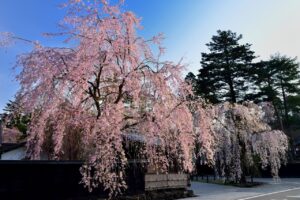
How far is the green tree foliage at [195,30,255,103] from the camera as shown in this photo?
27.7 metres

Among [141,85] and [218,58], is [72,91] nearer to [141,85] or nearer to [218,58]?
[141,85]

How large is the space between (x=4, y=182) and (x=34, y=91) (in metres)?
2.71

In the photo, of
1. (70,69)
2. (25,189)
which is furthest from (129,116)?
(25,189)

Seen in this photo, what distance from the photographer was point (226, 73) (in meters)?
27.8

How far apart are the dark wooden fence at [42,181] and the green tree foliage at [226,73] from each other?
19.1 metres

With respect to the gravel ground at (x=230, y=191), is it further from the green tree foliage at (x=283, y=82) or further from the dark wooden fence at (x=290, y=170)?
the green tree foliage at (x=283, y=82)

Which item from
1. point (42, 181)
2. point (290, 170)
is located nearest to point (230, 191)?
point (42, 181)

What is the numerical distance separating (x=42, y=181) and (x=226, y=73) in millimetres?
21958

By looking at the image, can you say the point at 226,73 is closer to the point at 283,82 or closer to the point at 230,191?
the point at 283,82

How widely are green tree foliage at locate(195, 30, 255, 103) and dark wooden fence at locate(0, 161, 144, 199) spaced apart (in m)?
19.1

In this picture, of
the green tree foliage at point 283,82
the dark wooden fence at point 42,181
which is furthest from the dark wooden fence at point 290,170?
the dark wooden fence at point 42,181

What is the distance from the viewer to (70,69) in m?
8.47

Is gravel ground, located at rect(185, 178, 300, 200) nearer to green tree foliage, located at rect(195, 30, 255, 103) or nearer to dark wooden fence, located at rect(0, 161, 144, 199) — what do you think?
dark wooden fence, located at rect(0, 161, 144, 199)

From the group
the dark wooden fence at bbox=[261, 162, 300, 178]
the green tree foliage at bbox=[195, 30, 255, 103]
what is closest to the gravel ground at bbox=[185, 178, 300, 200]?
the dark wooden fence at bbox=[261, 162, 300, 178]
